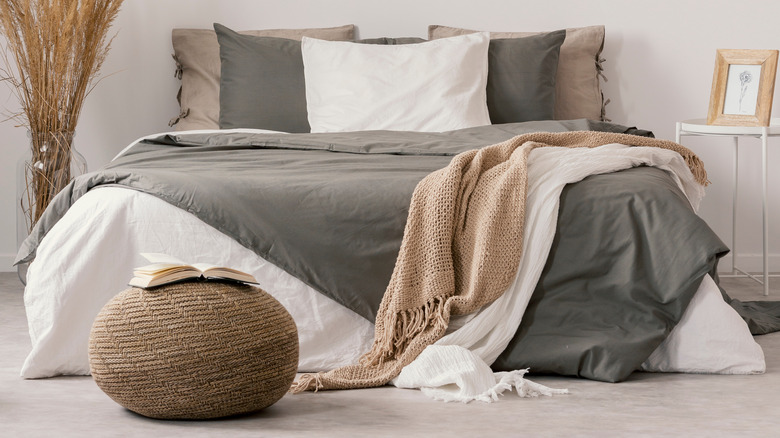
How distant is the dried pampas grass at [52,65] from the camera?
3.70 meters

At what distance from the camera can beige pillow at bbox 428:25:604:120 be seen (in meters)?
4.13

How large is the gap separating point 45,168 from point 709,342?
8.52 feet

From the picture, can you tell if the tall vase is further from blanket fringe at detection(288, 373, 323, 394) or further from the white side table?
the white side table

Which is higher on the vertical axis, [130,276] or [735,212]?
[130,276]

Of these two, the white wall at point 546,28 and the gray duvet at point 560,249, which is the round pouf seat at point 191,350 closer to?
the gray duvet at point 560,249

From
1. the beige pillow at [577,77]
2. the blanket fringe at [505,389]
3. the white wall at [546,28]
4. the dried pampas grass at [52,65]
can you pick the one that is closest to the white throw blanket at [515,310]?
the blanket fringe at [505,389]

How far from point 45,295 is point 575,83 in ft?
8.27

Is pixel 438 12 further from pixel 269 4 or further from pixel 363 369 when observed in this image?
pixel 363 369

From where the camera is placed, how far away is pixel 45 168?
378 cm

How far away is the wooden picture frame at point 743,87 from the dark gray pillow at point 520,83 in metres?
0.65

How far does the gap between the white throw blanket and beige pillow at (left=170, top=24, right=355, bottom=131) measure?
1.86 metres

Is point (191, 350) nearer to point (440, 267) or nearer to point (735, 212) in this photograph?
point (440, 267)

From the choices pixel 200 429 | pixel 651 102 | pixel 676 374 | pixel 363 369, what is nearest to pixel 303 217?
pixel 363 369

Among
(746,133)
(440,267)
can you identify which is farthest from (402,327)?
(746,133)
